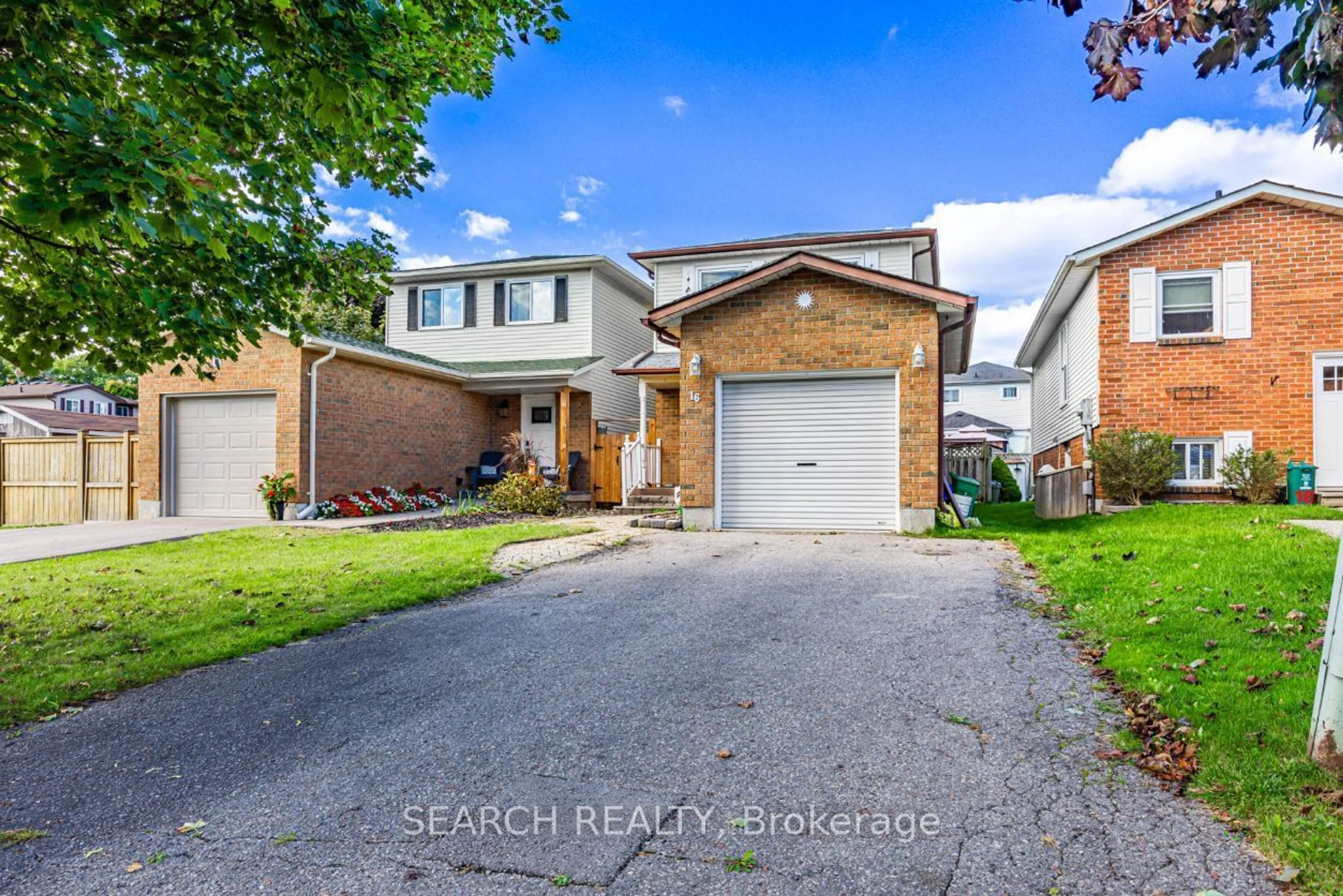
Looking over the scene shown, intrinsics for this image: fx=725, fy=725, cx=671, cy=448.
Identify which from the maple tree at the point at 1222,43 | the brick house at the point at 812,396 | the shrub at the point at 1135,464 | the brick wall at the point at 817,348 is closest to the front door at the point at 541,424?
the brick house at the point at 812,396

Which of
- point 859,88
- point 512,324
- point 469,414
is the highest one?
point 859,88

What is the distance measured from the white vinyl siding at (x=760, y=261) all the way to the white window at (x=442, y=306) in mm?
5812

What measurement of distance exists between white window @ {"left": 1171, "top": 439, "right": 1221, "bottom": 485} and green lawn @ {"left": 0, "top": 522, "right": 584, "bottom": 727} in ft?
35.4

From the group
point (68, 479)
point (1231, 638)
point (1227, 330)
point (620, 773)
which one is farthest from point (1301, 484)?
point (68, 479)

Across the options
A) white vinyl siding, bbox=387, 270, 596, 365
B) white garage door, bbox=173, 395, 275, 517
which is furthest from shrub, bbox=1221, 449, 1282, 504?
white garage door, bbox=173, 395, 275, 517

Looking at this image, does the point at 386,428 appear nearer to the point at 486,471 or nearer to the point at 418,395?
the point at 418,395

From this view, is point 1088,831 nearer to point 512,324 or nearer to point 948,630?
point 948,630

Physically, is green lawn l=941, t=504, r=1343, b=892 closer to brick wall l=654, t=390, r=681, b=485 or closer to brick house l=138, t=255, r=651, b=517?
brick wall l=654, t=390, r=681, b=485

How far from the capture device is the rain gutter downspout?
14172mm

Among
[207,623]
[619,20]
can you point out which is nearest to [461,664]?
[207,623]

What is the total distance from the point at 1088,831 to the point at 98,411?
180ft

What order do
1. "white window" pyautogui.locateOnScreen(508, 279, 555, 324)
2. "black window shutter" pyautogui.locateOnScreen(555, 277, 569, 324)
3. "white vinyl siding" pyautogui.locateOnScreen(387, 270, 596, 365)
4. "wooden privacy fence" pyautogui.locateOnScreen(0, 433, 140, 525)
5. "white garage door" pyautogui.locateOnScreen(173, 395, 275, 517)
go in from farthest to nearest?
"white window" pyautogui.locateOnScreen(508, 279, 555, 324) → "black window shutter" pyautogui.locateOnScreen(555, 277, 569, 324) → "white vinyl siding" pyautogui.locateOnScreen(387, 270, 596, 365) → "wooden privacy fence" pyautogui.locateOnScreen(0, 433, 140, 525) → "white garage door" pyautogui.locateOnScreen(173, 395, 275, 517)

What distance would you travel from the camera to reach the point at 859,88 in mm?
12812

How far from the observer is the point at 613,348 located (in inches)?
807
